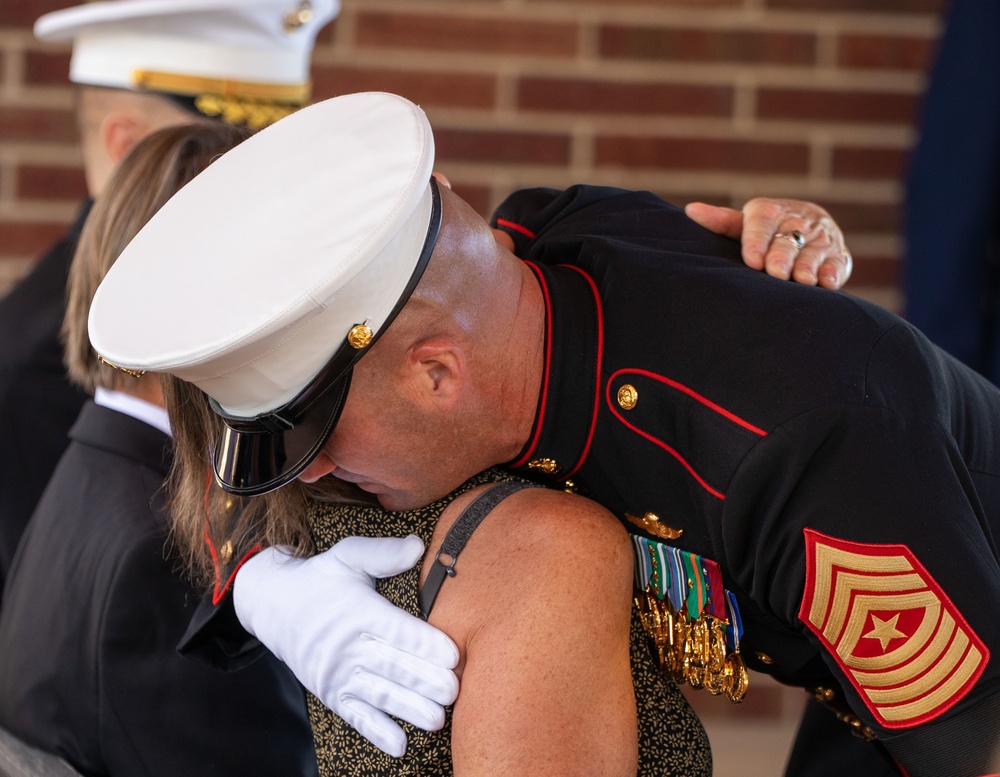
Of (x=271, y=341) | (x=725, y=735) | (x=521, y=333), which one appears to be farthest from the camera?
(x=725, y=735)

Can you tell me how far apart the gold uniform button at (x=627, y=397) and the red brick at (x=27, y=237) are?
1650 millimetres

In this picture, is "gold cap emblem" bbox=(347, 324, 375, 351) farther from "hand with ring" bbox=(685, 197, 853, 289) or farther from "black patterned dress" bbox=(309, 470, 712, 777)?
"hand with ring" bbox=(685, 197, 853, 289)

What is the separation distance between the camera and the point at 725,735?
247 centimetres

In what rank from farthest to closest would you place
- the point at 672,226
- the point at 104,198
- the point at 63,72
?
the point at 63,72
the point at 104,198
the point at 672,226

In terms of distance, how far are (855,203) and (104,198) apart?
4.87 ft

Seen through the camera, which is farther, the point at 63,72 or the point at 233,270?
the point at 63,72

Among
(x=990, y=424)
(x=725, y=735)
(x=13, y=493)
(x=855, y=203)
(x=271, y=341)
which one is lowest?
(x=725, y=735)

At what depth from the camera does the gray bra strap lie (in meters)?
1.01

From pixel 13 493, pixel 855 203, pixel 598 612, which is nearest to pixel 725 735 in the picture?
pixel 855 203

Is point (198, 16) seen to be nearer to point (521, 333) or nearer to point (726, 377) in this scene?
point (521, 333)

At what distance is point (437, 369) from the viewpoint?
39.1 inches

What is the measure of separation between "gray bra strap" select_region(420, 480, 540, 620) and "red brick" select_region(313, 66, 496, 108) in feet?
4.54

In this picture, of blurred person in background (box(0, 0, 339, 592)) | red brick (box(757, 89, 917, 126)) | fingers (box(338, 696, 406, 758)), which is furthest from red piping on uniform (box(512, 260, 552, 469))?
red brick (box(757, 89, 917, 126))

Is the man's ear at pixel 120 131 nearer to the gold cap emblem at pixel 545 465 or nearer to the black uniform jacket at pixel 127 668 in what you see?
the black uniform jacket at pixel 127 668
